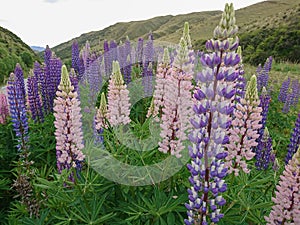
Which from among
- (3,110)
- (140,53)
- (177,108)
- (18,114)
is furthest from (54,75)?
(177,108)

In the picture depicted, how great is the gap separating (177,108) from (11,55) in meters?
23.7

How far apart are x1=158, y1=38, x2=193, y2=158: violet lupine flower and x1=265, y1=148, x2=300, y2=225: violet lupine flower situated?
757 mm

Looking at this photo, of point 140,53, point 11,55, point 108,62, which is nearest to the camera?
point 108,62

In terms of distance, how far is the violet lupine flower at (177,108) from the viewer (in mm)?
2346

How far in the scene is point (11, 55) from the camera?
75.7 ft

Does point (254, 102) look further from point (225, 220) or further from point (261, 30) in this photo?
point (261, 30)

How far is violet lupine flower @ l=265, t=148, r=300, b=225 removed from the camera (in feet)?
6.47

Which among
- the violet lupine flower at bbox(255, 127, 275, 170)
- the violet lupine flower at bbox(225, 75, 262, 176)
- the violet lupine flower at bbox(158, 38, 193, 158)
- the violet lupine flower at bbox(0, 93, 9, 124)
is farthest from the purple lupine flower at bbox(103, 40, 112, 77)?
the violet lupine flower at bbox(225, 75, 262, 176)

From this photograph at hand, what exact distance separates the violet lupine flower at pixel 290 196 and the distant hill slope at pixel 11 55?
47.5 ft

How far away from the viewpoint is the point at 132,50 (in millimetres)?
7355

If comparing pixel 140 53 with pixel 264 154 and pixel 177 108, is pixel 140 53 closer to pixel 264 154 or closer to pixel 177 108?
pixel 264 154

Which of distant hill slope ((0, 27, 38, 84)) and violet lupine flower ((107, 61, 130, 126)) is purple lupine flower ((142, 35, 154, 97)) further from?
distant hill slope ((0, 27, 38, 84))

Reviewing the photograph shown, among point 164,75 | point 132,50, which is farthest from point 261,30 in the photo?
point 164,75

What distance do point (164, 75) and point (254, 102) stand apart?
1.19 metres
